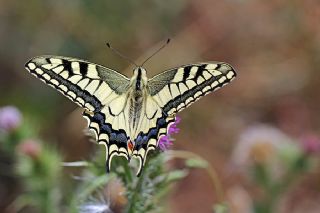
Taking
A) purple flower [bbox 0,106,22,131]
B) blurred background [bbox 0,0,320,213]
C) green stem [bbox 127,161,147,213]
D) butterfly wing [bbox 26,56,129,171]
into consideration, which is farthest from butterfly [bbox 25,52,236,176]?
blurred background [bbox 0,0,320,213]

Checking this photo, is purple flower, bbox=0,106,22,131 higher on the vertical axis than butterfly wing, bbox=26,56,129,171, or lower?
higher

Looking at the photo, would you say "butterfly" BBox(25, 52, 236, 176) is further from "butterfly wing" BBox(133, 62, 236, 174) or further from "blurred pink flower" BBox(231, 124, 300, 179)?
"blurred pink flower" BBox(231, 124, 300, 179)

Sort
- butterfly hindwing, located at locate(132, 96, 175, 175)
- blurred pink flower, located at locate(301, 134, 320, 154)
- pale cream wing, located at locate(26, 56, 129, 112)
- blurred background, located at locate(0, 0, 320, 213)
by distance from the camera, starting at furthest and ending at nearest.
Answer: blurred background, located at locate(0, 0, 320, 213) → blurred pink flower, located at locate(301, 134, 320, 154) → pale cream wing, located at locate(26, 56, 129, 112) → butterfly hindwing, located at locate(132, 96, 175, 175)

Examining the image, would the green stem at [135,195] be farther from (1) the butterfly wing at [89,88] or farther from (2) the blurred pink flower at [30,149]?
(2) the blurred pink flower at [30,149]

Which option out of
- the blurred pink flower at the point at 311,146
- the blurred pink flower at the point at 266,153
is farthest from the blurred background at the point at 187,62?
the blurred pink flower at the point at 311,146

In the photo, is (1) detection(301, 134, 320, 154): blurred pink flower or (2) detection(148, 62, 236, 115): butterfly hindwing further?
(1) detection(301, 134, 320, 154): blurred pink flower
